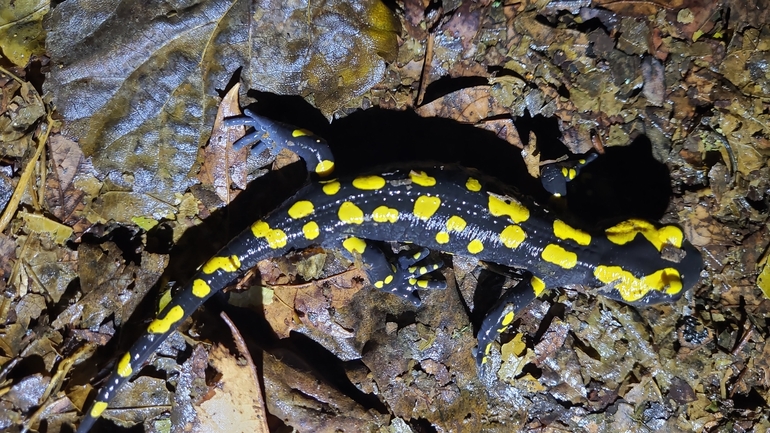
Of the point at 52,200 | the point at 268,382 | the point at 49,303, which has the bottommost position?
the point at 268,382

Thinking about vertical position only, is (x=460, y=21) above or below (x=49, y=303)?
above

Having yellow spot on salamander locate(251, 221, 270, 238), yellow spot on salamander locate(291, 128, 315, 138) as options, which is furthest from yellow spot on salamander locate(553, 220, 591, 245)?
yellow spot on salamander locate(251, 221, 270, 238)

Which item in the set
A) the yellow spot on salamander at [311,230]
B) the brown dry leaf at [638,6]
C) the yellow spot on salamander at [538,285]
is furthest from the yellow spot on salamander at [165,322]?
the brown dry leaf at [638,6]

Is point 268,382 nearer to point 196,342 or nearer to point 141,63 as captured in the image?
point 196,342

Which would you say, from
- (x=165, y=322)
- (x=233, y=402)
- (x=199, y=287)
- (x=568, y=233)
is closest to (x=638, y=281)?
(x=568, y=233)

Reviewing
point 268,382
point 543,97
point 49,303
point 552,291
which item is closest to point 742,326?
point 552,291

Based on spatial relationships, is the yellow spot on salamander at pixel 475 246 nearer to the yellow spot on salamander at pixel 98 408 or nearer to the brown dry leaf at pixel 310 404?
the brown dry leaf at pixel 310 404
